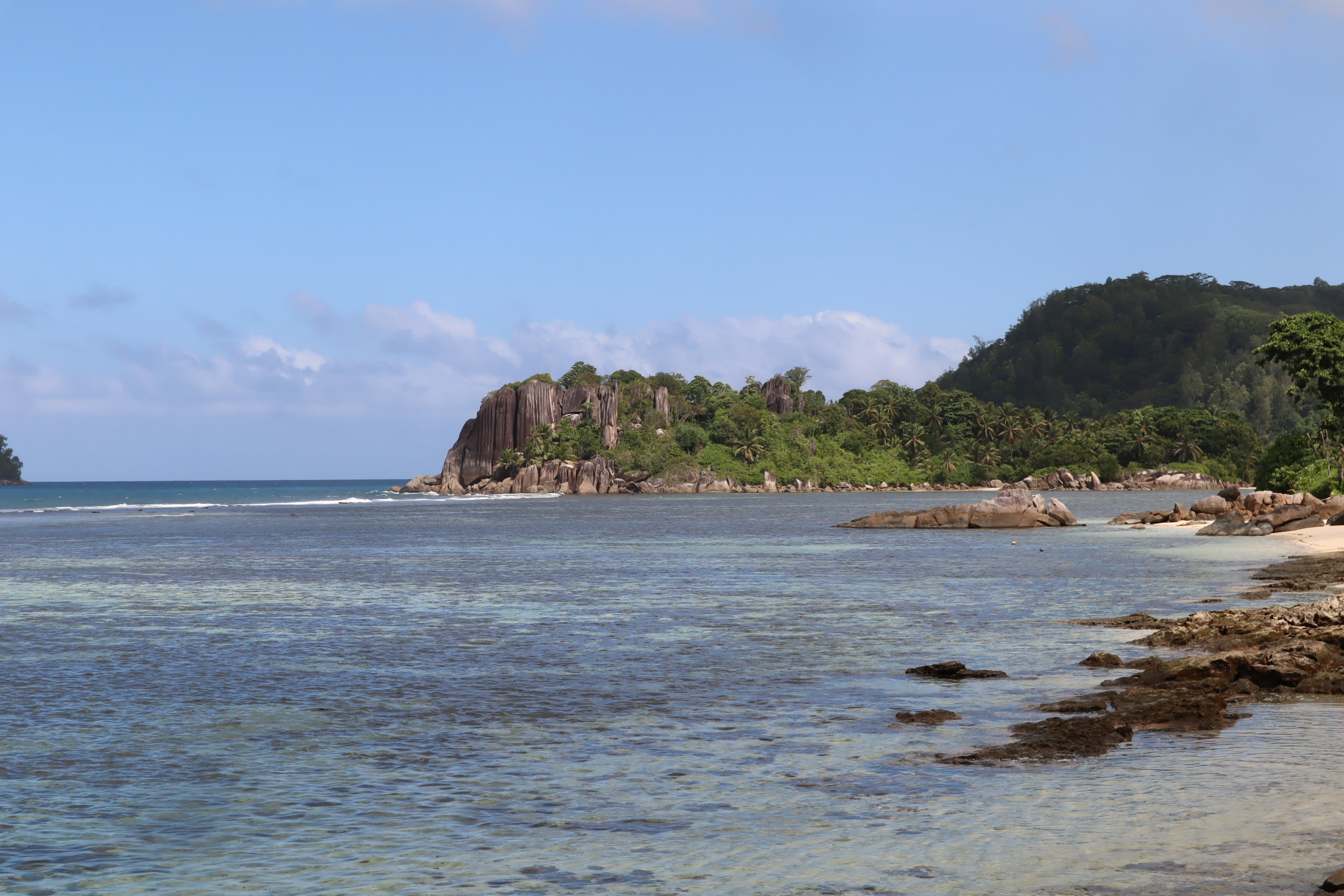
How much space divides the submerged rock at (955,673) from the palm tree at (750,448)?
179245 millimetres

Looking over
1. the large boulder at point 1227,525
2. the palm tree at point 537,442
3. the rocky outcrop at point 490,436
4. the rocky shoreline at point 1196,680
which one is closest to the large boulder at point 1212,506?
the large boulder at point 1227,525

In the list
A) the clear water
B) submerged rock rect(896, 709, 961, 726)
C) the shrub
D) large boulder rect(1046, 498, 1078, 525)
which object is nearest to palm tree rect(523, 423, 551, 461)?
the shrub

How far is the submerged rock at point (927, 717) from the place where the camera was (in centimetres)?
1252

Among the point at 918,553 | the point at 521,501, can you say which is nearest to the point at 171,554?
the point at 918,553

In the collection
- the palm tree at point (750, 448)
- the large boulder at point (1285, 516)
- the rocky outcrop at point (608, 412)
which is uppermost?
the rocky outcrop at point (608, 412)

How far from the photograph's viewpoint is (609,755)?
36.8ft

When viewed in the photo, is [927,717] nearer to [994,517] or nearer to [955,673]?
[955,673]

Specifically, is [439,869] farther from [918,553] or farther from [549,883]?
[918,553]

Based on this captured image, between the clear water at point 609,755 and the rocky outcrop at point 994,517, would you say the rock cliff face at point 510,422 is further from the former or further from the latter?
the clear water at point 609,755

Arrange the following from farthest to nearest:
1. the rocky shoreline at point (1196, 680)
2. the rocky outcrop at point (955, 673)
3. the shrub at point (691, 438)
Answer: the shrub at point (691, 438)
the rocky outcrop at point (955, 673)
the rocky shoreline at point (1196, 680)

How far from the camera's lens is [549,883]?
7332 mm

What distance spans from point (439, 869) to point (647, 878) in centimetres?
149

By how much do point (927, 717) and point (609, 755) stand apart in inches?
154

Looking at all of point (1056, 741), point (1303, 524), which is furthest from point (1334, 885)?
point (1303, 524)
